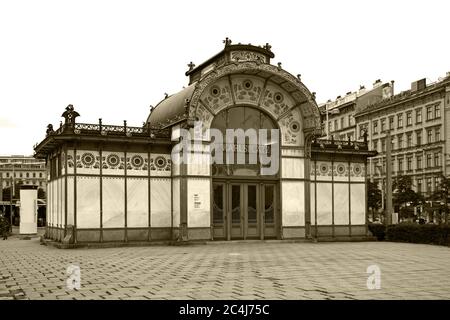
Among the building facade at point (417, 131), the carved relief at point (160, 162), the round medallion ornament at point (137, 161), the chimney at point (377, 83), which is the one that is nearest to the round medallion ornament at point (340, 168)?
the carved relief at point (160, 162)

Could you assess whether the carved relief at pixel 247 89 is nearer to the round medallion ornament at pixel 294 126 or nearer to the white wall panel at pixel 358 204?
the round medallion ornament at pixel 294 126

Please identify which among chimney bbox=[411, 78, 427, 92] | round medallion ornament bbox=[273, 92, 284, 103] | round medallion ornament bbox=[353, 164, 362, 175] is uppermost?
chimney bbox=[411, 78, 427, 92]

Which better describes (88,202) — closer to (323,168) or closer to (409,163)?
(323,168)

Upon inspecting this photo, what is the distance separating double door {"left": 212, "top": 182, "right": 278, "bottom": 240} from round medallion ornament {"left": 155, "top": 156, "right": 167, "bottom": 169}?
2.72 m

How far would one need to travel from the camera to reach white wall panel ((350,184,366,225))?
32250mm

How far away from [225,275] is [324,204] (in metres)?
17.5

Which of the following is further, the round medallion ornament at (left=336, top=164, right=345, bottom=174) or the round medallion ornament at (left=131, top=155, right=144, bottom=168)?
the round medallion ornament at (left=336, top=164, right=345, bottom=174)

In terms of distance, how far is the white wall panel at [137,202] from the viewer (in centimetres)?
2722

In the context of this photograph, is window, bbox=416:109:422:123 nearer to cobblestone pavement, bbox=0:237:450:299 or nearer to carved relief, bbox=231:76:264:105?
carved relief, bbox=231:76:264:105

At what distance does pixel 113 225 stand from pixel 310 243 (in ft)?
32.7

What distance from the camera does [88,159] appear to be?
2647 cm

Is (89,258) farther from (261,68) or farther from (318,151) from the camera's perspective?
(318,151)

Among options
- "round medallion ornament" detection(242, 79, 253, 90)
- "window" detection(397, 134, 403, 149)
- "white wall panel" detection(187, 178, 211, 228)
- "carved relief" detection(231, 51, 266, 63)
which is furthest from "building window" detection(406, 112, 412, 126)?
"white wall panel" detection(187, 178, 211, 228)
